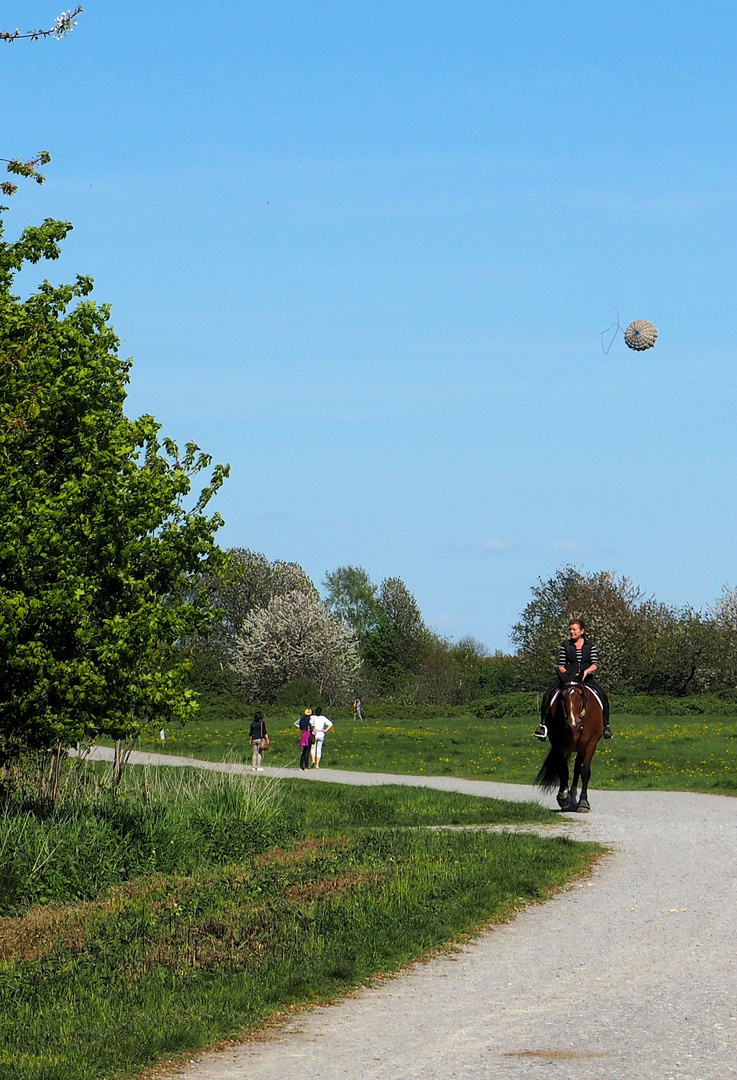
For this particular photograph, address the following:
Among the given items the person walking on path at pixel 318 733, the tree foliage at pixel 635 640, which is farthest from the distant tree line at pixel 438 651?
the person walking on path at pixel 318 733

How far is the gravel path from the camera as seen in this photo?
22.9 feet

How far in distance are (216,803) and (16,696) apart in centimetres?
361

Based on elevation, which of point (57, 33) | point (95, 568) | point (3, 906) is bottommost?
point (3, 906)

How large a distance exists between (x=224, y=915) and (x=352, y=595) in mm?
109306

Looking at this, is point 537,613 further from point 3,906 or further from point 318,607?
point 3,906

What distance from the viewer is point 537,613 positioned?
306ft

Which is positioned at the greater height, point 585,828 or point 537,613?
point 537,613

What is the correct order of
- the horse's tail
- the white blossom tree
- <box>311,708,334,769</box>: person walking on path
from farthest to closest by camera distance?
1. the white blossom tree
2. <box>311,708,334,769</box>: person walking on path
3. the horse's tail

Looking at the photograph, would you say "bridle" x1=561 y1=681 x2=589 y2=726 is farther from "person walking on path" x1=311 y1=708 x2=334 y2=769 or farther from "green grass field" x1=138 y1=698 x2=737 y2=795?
"person walking on path" x1=311 y1=708 x2=334 y2=769

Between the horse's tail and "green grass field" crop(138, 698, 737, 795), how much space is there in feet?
21.5

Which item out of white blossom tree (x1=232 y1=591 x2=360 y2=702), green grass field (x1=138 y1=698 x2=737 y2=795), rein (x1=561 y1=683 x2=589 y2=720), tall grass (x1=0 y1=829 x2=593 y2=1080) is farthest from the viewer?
white blossom tree (x1=232 y1=591 x2=360 y2=702)

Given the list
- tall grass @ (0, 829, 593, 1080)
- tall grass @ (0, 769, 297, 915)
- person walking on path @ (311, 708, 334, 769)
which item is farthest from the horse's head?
person walking on path @ (311, 708, 334, 769)

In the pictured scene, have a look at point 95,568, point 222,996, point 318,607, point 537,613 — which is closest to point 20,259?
point 95,568

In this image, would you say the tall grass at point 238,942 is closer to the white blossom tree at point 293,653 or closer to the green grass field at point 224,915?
the green grass field at point 224,915
